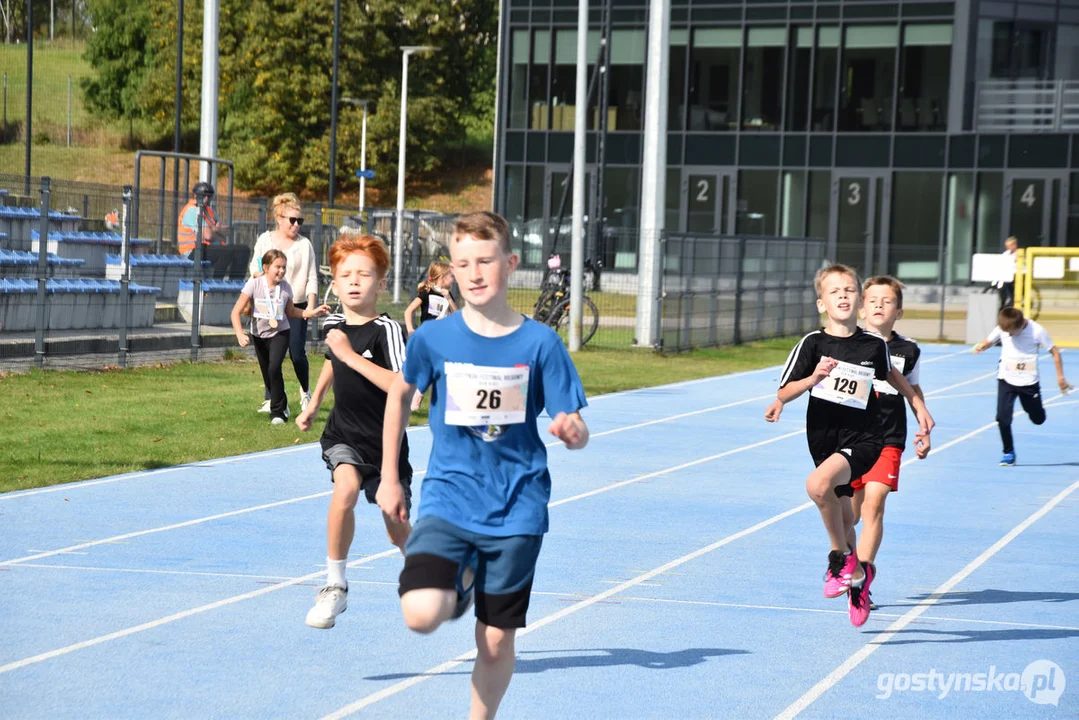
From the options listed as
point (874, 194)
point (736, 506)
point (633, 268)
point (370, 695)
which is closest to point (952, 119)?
point (874, 194)

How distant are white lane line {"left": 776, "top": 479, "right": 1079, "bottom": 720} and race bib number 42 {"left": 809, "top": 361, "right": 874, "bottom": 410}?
107 centimetres

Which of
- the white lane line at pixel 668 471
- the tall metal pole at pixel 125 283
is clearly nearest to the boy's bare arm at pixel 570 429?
the white lane line at pixel 668 471

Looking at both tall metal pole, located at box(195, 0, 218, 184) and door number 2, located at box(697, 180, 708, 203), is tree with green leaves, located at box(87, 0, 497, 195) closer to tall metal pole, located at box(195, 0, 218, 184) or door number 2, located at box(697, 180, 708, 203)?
door number 2, located at box(697, 180, 708, 203)

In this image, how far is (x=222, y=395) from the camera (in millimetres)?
16750

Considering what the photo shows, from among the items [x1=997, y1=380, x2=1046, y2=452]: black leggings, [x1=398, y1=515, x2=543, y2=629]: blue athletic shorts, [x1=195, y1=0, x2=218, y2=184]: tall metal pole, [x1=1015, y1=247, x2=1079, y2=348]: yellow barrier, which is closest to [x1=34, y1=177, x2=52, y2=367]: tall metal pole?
[x1=195, y1=0, x2=218, y2=184]: tall metal pole

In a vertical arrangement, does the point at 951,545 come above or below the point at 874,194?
below

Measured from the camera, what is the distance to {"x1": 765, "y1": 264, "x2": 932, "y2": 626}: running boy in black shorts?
7.20m

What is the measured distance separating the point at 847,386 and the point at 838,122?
127 ft

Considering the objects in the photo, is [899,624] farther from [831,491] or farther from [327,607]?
[327,607]

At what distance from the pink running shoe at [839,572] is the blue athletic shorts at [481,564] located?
8.68 feet

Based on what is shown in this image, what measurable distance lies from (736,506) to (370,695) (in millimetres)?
5481

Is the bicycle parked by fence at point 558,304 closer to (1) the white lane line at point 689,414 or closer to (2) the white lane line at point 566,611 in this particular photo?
(1) the white lane line at point 689,414

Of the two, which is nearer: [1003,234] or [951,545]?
[951,545]

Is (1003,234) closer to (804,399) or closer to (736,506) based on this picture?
(804,399)
